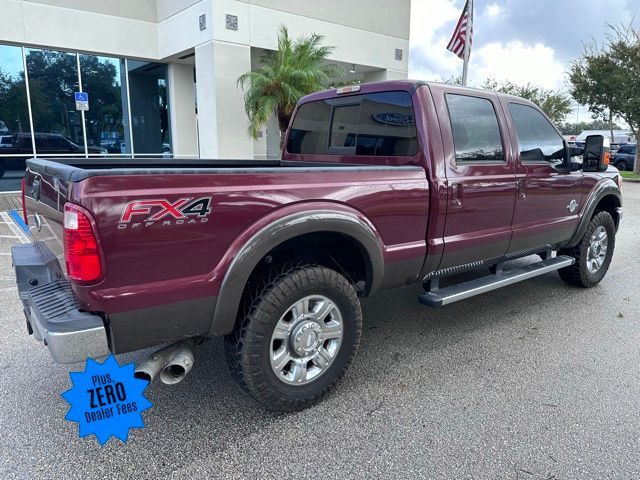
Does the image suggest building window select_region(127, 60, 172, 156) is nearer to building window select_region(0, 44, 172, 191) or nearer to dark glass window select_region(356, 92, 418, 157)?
building window select_region(0, 44, 172, 191)

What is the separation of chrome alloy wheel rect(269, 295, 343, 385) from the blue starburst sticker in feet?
2.50

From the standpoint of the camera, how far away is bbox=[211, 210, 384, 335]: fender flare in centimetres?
249

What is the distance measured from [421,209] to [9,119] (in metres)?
12.4

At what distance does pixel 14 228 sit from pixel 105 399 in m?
8.01

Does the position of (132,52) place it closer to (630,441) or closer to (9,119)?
(9,119)

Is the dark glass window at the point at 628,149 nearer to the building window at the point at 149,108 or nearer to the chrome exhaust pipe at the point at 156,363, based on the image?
the building window at the point at 149,108

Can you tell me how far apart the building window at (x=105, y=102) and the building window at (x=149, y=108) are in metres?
0.33

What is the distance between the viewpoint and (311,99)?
4.48 meters

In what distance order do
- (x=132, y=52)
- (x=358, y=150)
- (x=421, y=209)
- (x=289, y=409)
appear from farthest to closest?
(x=132, y=52) < (x=358, y=150) < (x=421, y=209) < (x=289, y=409)

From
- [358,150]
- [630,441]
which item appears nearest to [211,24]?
[358,150]

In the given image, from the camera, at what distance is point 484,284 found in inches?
155

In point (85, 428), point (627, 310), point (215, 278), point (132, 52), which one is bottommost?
point (627, 310)

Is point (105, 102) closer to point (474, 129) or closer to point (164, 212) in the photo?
point (474, 129)

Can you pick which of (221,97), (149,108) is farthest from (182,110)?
(221,97)
